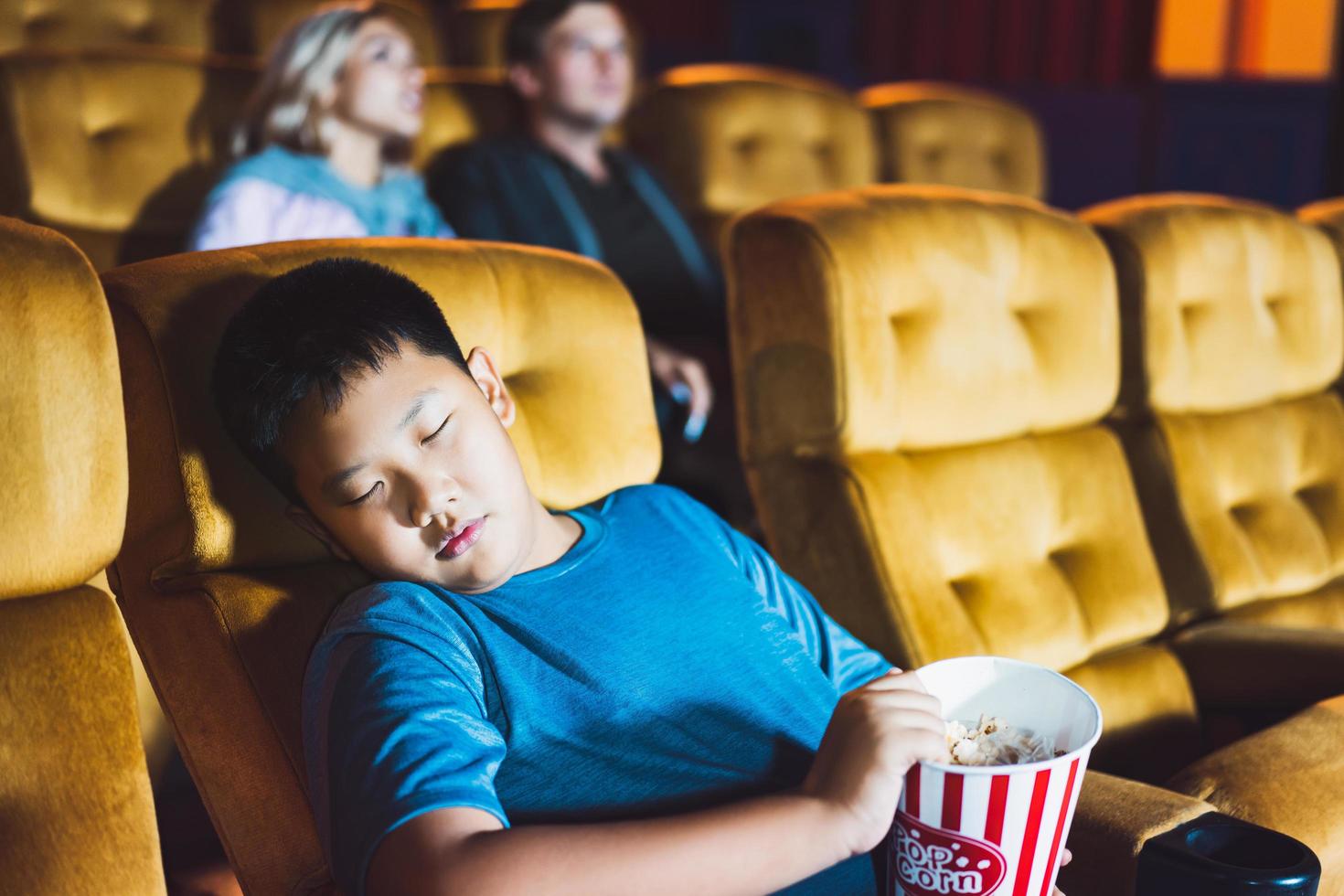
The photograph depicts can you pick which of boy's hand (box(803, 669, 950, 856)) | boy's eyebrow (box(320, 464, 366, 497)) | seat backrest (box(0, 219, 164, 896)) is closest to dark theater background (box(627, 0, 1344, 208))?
boy's hand (box(803, 669, 950, 856))

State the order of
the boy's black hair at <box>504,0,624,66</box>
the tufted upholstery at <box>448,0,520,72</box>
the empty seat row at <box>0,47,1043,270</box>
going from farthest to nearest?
1. the tufted upholstery at <box>448,0,520,72</box>
2. the boy's black hair at <box>504,0,624,66</box>
3. the empty seat row at <box>0,47,1043,270</box>

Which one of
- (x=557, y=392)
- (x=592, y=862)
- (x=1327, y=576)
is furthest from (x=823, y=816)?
(x=1327, y=576)

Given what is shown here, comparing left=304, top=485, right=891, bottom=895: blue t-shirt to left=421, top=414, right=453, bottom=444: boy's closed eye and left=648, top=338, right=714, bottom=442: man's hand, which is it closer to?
left=421, top=414, right=453, bottom=444: boy's closed eye

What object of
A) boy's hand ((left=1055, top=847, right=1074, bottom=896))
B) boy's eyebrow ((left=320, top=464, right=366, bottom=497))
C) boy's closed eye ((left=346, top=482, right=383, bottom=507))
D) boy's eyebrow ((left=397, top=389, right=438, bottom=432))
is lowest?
boy's hand ((left=1055, top=847, right=1074, bottom=896))

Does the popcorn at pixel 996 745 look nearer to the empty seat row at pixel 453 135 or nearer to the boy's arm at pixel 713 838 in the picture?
the boy's arm at pixel 713 838

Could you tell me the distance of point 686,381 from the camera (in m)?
2.00

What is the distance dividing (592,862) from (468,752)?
0.11 meters

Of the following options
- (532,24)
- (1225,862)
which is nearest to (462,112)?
(532,24)

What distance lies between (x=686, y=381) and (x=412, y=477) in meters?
1.12

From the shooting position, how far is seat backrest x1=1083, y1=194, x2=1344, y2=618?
→ 1.73 metres

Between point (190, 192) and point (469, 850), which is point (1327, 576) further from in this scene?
point (190, 192)

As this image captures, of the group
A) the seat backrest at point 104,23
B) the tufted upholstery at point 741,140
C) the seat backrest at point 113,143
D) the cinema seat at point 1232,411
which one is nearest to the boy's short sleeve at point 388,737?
the cinema seat at point 1232,411

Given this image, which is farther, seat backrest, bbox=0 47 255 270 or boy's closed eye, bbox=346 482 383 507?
seat backrest, bbox=0 47 255 270

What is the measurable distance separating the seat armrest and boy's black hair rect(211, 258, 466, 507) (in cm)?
63
